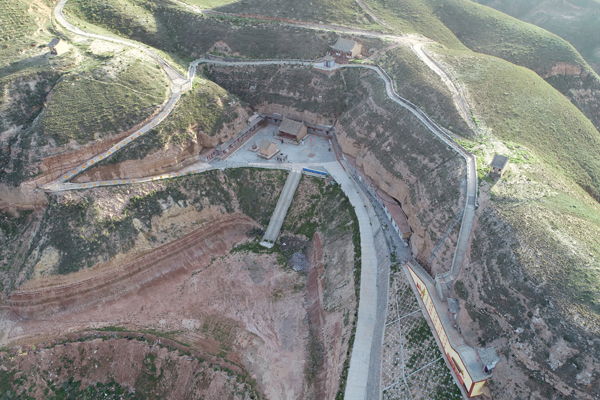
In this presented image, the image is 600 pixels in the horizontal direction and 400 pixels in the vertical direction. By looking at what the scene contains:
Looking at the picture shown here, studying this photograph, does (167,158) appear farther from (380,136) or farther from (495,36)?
(495,36)

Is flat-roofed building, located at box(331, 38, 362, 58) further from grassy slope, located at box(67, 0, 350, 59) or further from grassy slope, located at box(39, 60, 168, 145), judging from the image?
grassy slope, located at box(39, 60, 168, 145)

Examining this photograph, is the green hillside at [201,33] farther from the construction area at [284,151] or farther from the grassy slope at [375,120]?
the construction area at [284,151]

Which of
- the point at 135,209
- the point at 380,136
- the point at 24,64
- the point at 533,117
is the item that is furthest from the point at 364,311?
the point at 24,64

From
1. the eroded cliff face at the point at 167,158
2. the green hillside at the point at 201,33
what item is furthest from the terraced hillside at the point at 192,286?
the green hillside at the point at 201,33

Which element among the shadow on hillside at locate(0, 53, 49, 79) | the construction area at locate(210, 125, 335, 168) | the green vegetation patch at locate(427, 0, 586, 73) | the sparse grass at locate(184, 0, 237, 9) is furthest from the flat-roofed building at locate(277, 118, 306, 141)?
the green vegetation patch at locate(427, 0, 586, 73)

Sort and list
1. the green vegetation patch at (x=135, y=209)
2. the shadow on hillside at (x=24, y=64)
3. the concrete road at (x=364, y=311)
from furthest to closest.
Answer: the shadow on hillside at (x=24, y=64) → the green vegetation patch at (x=135, y=209) → the concrete road at (x=364, y=311)

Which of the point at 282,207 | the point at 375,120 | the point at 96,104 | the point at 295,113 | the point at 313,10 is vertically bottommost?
the point at 282,207
